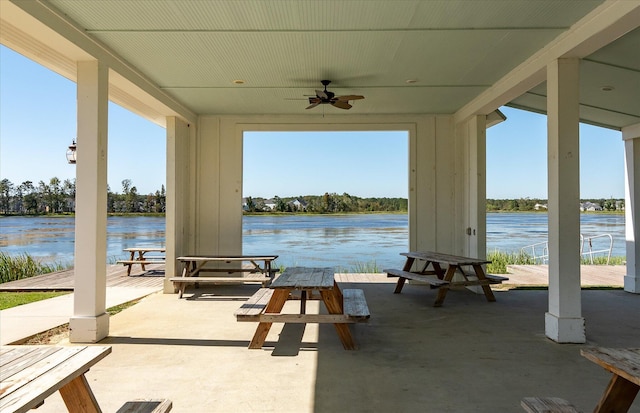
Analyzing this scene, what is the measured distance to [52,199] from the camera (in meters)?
17.3

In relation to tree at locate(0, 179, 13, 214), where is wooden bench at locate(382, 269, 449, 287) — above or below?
below

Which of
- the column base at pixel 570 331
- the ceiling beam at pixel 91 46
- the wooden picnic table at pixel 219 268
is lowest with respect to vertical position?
the column base at pixel 570 331

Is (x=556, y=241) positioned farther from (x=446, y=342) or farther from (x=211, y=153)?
(x=211, y=153)

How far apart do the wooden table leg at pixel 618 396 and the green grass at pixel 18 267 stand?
30.6ft

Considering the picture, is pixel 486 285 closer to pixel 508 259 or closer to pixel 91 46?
pixel 91 46

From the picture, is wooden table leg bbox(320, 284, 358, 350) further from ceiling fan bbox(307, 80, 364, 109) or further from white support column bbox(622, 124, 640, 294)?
white support column bbox(622, 124, 640, 294)

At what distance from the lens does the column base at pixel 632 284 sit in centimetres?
629

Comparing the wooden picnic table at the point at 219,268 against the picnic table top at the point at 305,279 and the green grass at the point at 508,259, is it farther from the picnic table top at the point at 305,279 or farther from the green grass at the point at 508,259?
the green grass at the point at 508,259

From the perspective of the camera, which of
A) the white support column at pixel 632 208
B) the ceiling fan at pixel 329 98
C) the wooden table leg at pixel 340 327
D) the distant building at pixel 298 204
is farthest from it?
the distant building at pixel 298 204

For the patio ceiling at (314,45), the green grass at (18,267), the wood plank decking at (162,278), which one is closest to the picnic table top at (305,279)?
the patio ceiling at (314,45)

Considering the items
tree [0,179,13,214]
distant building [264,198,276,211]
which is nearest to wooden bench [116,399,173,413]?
tree [0,179,13,214]

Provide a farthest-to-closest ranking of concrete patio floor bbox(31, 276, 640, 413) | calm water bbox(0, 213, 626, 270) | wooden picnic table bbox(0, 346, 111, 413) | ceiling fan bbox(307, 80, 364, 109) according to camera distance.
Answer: calm water bbox(0, 213, 626, 270)
ceiling fan bbox(307, 80, 364, 109)
concrete patio floor bbox(31, 276, 640, 413)
wooden picnic table bbox(0, 346, 111, 413)

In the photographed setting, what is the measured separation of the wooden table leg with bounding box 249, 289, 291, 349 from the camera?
3.53m

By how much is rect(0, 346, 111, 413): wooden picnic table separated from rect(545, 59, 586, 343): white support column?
12.0 feet
